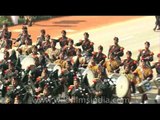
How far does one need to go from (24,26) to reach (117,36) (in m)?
3.77

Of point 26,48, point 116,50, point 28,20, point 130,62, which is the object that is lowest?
point 130,62

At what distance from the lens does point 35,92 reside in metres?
24.0

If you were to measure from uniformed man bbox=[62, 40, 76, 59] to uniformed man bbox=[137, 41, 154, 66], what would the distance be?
2.56 meters

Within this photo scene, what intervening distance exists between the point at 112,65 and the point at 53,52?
2430mm

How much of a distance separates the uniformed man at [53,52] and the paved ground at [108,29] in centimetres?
42

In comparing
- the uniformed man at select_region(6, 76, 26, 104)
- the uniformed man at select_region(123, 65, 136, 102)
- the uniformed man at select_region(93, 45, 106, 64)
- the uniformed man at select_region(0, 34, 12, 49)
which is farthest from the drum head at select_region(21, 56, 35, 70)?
the uniformed man at select_region(123, 65, 136, 102)

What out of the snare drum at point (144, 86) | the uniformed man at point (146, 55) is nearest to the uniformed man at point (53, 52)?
the uniformed man at point (146, 55)

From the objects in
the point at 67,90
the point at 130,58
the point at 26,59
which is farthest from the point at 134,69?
the point at 26,59

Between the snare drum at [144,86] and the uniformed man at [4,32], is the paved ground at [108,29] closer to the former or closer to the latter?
the uniformed man at [4,32]

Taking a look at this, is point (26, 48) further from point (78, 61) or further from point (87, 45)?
point (87, 45)

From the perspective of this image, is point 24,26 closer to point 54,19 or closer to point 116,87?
point 54,19

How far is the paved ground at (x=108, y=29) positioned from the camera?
2478cm

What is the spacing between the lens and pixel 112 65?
79.6 ft

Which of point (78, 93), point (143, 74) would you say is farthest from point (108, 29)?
point (78, 93)
